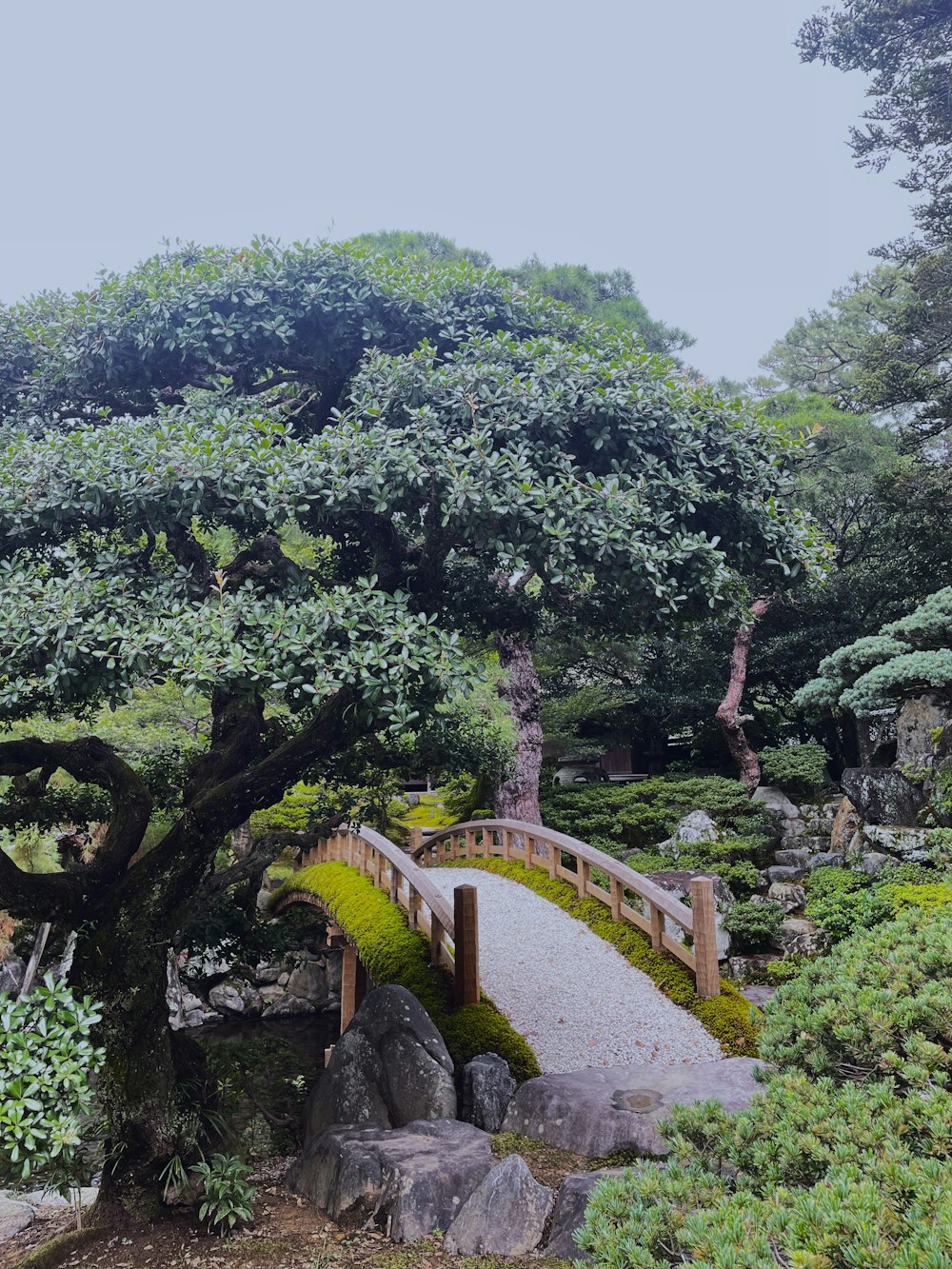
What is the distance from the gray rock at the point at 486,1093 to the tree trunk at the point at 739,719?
10.1 meters

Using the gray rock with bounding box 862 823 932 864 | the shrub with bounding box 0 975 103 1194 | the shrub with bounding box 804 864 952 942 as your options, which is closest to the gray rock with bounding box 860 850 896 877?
the gray rock with bounding box 862 823 932 864

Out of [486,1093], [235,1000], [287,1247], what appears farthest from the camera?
[235,1000]

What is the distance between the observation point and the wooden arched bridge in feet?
24.4

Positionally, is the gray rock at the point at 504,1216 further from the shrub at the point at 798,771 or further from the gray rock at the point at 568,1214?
the shrub at the point at 798,771

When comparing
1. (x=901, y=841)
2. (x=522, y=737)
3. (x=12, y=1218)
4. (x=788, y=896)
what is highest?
(x=522, y=737)

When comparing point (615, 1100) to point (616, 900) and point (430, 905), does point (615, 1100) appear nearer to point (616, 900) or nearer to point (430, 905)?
point (430, 905)

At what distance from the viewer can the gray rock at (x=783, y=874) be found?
1258 cm

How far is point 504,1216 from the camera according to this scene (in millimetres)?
4805

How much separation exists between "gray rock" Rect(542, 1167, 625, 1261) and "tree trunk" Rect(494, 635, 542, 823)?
9.14m

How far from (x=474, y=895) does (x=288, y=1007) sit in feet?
27.2

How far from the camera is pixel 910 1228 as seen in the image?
6.50 feet

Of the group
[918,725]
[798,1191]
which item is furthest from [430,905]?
[918,725]

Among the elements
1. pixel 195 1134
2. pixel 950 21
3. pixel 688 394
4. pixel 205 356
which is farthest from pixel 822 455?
pixel 195 1134

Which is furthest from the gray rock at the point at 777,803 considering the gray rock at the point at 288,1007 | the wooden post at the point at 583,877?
the gray rock at the point at 288,1007
